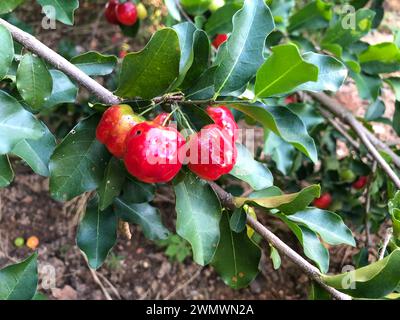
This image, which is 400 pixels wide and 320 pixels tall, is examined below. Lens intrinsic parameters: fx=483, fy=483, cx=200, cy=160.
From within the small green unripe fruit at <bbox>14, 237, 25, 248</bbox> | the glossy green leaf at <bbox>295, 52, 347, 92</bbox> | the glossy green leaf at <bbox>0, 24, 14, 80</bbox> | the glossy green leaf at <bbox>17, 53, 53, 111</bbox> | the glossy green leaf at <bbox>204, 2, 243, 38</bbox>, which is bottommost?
the small green unripe fruit at <bbox>14, 237, 25, 248</bbox>

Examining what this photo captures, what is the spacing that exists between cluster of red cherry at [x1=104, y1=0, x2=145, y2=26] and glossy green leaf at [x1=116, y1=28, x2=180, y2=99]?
37.7 inches

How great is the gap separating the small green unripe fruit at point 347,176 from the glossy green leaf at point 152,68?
52.7 inches

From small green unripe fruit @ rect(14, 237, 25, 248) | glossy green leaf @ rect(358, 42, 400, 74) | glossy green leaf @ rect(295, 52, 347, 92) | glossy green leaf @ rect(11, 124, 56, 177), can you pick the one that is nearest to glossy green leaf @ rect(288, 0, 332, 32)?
glossy green leaf @ rect(358, 42, 400, 74)

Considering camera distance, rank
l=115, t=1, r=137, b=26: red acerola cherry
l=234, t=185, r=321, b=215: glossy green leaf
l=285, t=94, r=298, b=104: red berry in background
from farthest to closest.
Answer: l=285, t=94, r=298, b=104: red berry in background
l=115, t=1, r=137, b=26: red acerola cherry
l=234, t=185, r=321, b=215: glossy green leaf

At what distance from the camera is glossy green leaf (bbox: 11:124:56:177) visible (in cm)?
102

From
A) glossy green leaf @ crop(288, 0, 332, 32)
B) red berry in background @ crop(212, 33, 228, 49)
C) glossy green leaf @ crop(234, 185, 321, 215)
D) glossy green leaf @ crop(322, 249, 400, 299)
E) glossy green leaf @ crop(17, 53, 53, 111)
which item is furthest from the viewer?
glossy green leaf @ crop(288, 0, 332, 32)

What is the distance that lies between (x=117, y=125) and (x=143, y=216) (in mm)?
490

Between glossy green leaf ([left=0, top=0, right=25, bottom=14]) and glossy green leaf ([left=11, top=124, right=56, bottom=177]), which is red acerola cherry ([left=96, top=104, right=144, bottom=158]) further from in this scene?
glossy green leaf ([left=0, top=0, right=25, bottom=14])

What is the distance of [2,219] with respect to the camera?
2230 millimetres

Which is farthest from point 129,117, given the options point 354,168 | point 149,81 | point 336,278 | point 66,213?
point 66,213

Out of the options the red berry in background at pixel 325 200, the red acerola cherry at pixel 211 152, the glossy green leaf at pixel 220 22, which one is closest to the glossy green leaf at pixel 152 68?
the red acerola cherry at pixel 211 152

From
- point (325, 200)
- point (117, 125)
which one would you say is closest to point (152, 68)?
point (117, 125)

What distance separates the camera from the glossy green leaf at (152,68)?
877mm

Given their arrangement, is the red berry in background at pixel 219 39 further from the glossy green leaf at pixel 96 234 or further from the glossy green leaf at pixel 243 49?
the glossy green leaf at pixel 96 234
